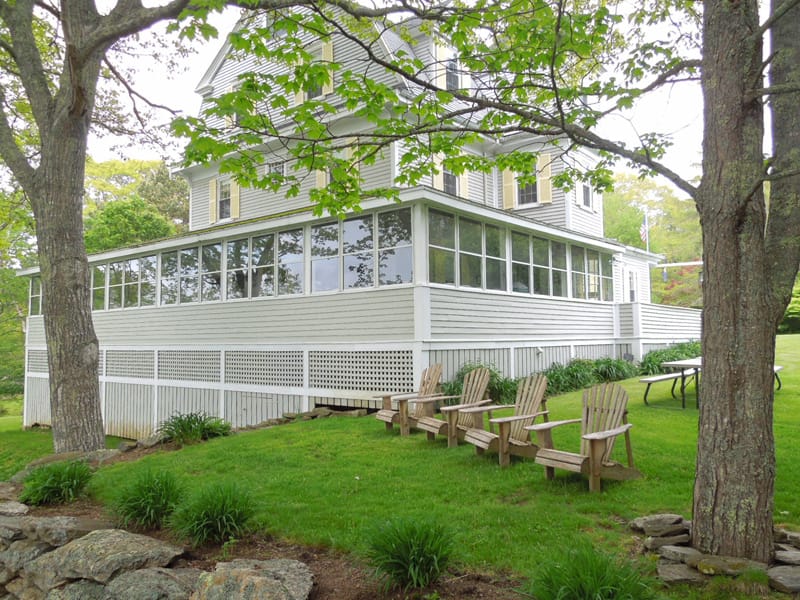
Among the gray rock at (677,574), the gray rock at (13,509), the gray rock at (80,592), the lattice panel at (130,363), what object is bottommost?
the gray rock at (80,592)

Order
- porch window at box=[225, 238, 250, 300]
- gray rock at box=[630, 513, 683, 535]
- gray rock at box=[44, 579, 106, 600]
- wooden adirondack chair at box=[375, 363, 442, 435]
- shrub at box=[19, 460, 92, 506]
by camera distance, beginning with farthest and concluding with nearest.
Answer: porch window at box=[225, 238, 250, 300] → wooden adirondack chair at box=[375, 363, 442, 435] → shrub at box=[19, 460, 92, 506] → gray rock at box=[44, 579, 106, 600] → gray rock at box=[630, 513, 683, 535]

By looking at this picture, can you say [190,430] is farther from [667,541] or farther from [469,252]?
[667,541]

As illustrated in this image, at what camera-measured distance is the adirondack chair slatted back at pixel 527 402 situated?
5.74 m

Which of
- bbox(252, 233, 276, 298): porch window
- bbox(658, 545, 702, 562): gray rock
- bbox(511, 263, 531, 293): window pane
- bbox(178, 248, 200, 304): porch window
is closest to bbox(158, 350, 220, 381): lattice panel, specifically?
bbox(178, 248, 200, 304): porch window

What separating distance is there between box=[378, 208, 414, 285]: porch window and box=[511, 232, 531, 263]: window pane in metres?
3.37

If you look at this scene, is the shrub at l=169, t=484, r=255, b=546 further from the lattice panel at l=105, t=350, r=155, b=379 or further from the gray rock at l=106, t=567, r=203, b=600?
the lattice panel at l=105, t=350, r=155, b=379

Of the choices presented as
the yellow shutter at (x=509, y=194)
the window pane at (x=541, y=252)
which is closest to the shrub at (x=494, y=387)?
the window pane at (x=541, y=252)

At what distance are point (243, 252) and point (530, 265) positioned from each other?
675 cm

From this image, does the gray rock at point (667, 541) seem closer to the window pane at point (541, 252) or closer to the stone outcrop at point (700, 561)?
the stone outcrop at point (700, 561)

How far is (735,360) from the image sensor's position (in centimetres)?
316

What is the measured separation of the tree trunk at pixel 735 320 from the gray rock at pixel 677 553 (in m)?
0.10

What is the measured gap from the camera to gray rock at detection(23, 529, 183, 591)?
372cm

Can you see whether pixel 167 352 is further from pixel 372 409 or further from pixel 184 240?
pixel 372 409

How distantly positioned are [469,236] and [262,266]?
4.74 meters
